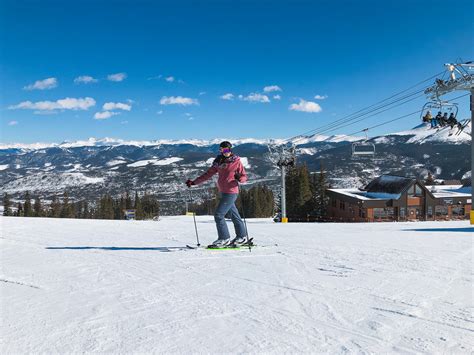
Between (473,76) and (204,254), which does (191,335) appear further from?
(473,76)

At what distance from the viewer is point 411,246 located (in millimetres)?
7230

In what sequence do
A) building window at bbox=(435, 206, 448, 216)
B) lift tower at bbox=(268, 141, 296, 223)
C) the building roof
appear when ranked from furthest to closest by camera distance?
building window at bbox=(435, 206, 448, 216)
the building roof
lift tower at bbox=(268, 141, 296, 223)

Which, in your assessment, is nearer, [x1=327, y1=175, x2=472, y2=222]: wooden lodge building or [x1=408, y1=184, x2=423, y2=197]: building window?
[x1=327, y1=175, x2=472, y2=222]: wooden lodge building

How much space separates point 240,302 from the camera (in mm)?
3701

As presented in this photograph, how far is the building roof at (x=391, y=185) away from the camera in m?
50.0

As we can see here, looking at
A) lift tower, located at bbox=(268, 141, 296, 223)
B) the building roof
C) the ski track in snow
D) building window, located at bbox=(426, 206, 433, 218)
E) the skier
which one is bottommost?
building window, located at bbox=(426, 206, 433, 218)

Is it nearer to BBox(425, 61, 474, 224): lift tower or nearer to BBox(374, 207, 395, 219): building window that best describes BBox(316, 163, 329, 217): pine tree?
BBox(374, 207, 395, 219): building window

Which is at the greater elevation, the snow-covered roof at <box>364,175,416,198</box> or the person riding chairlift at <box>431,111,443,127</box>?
the person riding chairlift at <box>431,111,443,127</box>

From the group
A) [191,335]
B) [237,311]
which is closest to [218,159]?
[237,311]

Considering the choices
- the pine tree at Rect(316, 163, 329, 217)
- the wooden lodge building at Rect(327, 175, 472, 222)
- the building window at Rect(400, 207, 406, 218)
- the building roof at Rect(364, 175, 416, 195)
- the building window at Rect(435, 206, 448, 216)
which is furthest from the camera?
the pine tree at Rect(316, 163, 329, 217)

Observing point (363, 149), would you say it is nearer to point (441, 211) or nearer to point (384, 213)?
point (384, 213)

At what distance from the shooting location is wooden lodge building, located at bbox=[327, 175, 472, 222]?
4834 cm

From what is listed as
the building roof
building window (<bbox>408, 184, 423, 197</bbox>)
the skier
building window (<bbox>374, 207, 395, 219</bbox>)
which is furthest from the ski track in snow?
building window (<bbox>408, 184, 423, 197</bbox>)

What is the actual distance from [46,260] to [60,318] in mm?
3211
